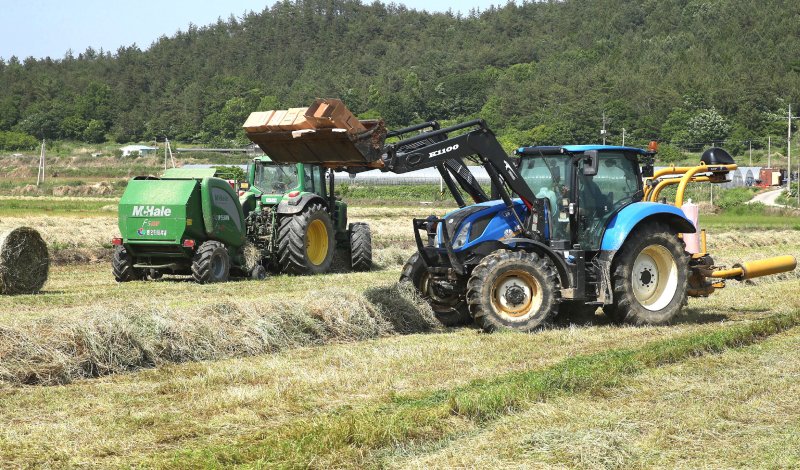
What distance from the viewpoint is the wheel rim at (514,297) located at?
39.5 ft

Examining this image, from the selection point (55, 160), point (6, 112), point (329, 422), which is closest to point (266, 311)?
point (329, 422)

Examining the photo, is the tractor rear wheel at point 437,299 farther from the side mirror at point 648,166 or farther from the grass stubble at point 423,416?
the grass stubble at point 423,416

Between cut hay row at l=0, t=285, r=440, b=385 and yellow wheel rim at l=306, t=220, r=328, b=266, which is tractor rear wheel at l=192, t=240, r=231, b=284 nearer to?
yellow wheel rim at l=306, t=220, r=328, b=266

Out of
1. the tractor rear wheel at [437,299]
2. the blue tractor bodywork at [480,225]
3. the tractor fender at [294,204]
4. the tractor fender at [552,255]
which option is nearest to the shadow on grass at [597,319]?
the tractor fender at [552,255]

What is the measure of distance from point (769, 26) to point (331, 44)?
255ft

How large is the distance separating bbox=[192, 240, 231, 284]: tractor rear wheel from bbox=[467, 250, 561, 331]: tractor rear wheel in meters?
6.57

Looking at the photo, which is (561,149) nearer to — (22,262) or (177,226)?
(177,226)

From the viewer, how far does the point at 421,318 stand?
12742 mm

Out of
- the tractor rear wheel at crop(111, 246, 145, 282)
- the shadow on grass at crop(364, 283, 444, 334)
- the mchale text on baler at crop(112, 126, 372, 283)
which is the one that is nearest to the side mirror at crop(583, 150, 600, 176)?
the shadow on grass at crop(364, 283, 444, 334)

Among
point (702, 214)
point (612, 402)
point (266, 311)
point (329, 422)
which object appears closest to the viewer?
point (329, 422)

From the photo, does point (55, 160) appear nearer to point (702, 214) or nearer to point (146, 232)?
point (702, 214)

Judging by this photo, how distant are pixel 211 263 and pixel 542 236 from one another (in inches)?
270

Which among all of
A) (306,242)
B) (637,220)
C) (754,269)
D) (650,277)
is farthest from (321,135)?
(306,242)

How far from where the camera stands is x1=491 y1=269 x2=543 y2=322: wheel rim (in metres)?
12.0
